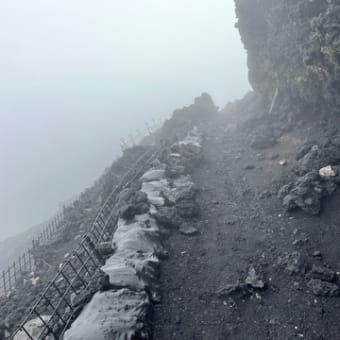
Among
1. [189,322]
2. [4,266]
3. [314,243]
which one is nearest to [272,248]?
[314,243]

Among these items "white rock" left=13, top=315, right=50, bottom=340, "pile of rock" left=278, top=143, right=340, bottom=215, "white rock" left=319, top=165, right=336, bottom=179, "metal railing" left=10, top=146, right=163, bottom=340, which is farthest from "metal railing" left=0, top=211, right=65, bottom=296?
"white rock" left=319, top=165, right=336, bottom=179

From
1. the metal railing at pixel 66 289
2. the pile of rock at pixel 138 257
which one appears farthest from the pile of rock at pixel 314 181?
the metal railing at pixel 66 289

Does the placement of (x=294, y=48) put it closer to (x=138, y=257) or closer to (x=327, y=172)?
(x=327, y=172)

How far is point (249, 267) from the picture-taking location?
403 inches

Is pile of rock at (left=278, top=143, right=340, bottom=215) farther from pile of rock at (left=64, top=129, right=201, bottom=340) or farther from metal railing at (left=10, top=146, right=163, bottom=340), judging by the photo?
metal railing at (left=10, top=146, right=163, bottom=340)

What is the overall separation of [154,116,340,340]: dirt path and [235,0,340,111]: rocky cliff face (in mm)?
5187

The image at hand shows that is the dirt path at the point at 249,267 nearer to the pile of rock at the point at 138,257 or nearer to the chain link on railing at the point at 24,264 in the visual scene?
the pile of rock at the point at 138,257

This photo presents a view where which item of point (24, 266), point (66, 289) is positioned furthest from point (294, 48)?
point (24, 266)

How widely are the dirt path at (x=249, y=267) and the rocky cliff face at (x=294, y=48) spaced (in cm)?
519

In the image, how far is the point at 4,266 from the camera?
3912cm

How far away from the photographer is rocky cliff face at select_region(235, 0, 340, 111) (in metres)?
16.5

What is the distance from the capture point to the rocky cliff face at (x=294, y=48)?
16.5 meters

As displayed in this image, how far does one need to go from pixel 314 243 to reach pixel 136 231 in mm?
5646

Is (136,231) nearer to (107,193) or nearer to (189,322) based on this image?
(189,322)
